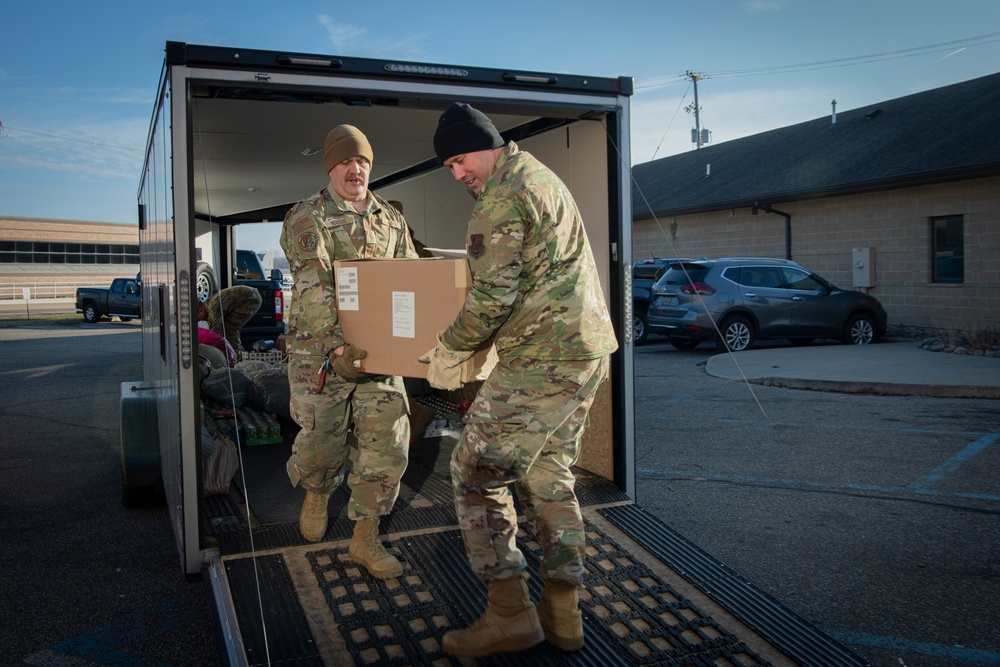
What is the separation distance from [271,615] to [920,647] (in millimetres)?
2667

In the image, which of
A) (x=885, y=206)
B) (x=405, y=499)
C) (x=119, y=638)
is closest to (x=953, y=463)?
(x=405, y=499)

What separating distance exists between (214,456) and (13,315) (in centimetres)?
3033

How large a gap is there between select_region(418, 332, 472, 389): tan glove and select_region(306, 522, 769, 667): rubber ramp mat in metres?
0.98

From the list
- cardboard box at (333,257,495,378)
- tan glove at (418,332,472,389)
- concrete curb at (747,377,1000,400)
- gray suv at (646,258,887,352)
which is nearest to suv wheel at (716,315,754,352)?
gray suv at (646,258,887,352)

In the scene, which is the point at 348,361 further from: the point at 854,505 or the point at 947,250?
the point at 947,250

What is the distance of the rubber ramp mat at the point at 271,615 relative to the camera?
302 centimetres

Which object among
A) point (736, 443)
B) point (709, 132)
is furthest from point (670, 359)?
point (709, 132)

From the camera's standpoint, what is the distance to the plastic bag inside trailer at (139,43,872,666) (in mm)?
3146

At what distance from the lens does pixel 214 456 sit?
5.02 meters

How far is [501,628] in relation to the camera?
3.02m

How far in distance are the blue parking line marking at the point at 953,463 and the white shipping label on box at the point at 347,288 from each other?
4.27 meters

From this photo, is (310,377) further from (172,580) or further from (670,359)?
(670,359)

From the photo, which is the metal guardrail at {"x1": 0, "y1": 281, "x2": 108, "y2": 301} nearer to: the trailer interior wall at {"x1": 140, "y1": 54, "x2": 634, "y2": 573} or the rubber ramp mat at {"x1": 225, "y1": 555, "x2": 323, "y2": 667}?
the trailer interior wall at {"x1": 140, "y1": 54, "x2": 634, "y2": 573}

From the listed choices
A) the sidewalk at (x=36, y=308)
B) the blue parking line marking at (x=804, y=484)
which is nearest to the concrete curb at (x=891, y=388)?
the blue parking line marking at (x=804, y=484)
